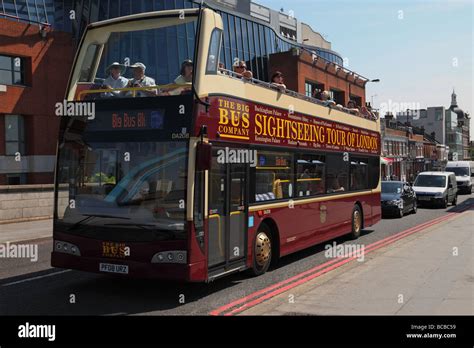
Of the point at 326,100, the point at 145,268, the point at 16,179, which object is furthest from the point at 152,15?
the point at 16,179

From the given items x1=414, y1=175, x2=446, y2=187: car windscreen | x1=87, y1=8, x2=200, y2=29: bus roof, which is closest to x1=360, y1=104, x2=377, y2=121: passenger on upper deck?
x1=87, y1=8, x2=200, y2=29: bus roof

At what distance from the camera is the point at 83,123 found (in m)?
7.38

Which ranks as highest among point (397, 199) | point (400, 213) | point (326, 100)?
point (326, 100)

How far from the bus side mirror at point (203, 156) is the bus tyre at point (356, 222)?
7655 millimetres

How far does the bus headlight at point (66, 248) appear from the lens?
23.6 feet

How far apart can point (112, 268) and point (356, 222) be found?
331 inches

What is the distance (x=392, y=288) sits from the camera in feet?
24.9

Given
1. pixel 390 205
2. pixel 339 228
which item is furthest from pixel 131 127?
pixel 390 205

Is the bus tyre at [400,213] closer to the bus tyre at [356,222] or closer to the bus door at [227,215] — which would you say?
the bus tyre at [356,222]

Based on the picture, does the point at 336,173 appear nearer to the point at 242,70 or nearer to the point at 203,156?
the point at 242,70

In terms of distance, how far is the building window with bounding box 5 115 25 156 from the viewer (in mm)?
30375

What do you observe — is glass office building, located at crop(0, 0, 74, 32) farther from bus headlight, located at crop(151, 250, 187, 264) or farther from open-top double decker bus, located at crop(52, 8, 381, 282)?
bus headlight, located at crop(151, 250, 187, 264)

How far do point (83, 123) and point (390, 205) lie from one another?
15.4 meters

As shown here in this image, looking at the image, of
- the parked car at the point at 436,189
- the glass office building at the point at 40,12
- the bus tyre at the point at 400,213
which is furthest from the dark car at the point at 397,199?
the glass office building at the point at 40,12
